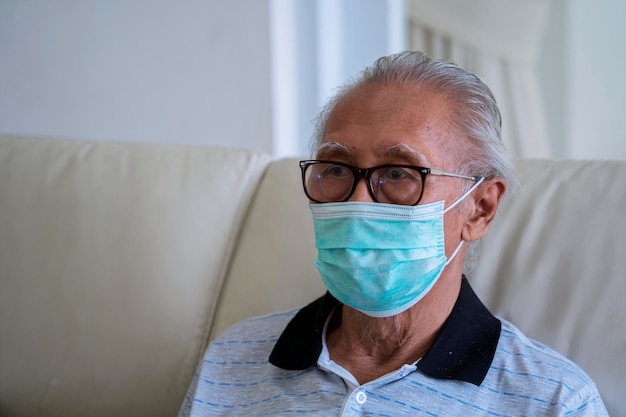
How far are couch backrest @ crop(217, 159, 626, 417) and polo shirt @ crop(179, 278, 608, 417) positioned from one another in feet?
0.23

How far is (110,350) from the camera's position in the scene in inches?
Answer: 59.7

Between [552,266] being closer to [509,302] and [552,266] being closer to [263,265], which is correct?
[509,302]

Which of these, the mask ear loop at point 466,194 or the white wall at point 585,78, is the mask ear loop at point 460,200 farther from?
the white wall at point 585,78

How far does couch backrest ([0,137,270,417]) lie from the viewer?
1.51 m

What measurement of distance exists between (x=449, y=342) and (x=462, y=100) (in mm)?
402

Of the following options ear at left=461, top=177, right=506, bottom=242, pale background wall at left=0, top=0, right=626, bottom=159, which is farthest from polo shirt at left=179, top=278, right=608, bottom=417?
pale background wall at left=0, top=0, right=626, bottom=159

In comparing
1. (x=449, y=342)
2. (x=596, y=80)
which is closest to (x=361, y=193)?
(x=449, y=342)

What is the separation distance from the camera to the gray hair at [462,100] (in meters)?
1.17

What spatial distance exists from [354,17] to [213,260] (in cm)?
136

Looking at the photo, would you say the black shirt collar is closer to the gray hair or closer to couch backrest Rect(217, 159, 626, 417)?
couch backrest Rect(217, 159, 626, 417)

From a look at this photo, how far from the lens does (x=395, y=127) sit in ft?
3.68

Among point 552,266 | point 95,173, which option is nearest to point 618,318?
point 552,266

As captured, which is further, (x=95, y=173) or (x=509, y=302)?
(x=95, y=173)

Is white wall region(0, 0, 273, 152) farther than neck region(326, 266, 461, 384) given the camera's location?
Yes
